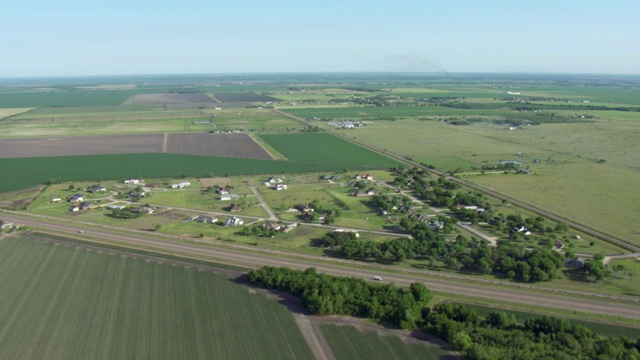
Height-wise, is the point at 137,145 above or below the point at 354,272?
above

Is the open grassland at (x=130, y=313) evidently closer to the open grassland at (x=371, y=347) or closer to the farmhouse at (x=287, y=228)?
the open grassland at (x=371, y=347)

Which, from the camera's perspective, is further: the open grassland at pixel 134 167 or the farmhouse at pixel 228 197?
the open grassland at pixel 134 167

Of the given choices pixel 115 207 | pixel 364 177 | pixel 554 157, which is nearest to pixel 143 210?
pixel 115 207

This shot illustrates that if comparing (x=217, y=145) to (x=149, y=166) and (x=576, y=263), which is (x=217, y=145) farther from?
(x=576, y=263)

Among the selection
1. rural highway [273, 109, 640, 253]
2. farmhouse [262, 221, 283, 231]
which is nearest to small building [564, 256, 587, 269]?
rural highway [273, 109, 640, 253]

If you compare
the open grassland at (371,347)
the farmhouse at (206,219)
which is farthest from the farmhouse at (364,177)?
the open grassland at (371,347)

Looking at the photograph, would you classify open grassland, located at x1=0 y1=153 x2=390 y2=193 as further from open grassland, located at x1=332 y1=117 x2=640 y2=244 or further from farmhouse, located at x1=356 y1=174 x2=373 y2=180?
open grassland, located at x1=332 y1=117 x2=640 y2=244

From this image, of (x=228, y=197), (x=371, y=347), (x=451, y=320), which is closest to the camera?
(x=371, y=347)
